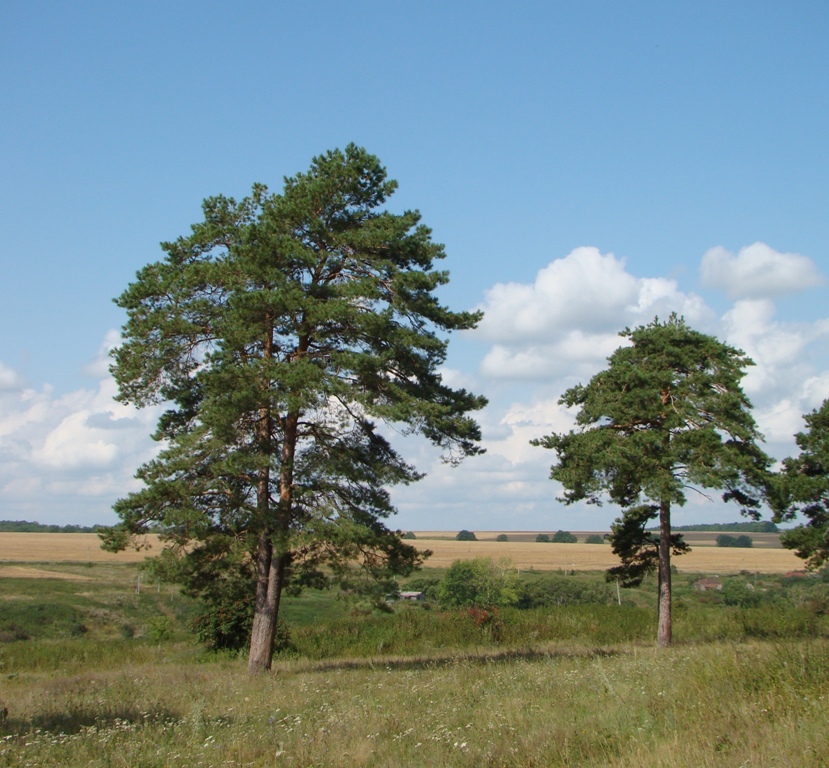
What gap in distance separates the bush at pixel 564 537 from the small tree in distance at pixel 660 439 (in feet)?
406

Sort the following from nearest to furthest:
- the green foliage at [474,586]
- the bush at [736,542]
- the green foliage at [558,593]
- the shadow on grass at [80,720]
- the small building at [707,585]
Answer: the shadow on grass at [80,720] → the green foliage at [474,586] → the green foliage at [558,593] → the small building at [707,585] → the bush at [736,542]

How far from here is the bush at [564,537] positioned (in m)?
146

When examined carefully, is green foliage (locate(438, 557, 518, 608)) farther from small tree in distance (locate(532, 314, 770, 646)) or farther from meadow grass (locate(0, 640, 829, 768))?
meadow grass (locate(0, 640, 829, 768))

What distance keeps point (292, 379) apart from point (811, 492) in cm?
2084

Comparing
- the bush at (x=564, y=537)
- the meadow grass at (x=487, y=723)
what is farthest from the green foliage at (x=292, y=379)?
the bush at (x=564, y=537)

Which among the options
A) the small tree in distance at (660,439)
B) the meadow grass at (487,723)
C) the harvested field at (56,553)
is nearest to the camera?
the meadow grass at (487,723)

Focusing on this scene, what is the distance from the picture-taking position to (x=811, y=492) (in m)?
25.9

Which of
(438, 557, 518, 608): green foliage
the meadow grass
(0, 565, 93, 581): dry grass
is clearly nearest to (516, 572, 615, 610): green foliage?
(438, 557, 518, 608): green foliage

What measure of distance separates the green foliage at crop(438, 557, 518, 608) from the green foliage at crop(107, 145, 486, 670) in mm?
36958

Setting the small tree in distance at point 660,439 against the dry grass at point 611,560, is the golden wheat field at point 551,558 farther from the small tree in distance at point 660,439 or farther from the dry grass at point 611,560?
the small tree in distance at point 660,439

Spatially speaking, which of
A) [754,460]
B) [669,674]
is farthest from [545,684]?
[754,460]

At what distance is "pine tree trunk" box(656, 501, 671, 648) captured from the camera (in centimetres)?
2499

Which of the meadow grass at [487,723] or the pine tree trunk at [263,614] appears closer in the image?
the meadow grass at [487,723]

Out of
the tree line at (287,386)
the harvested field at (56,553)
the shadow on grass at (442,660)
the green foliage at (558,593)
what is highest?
the tree line at (287,386)
